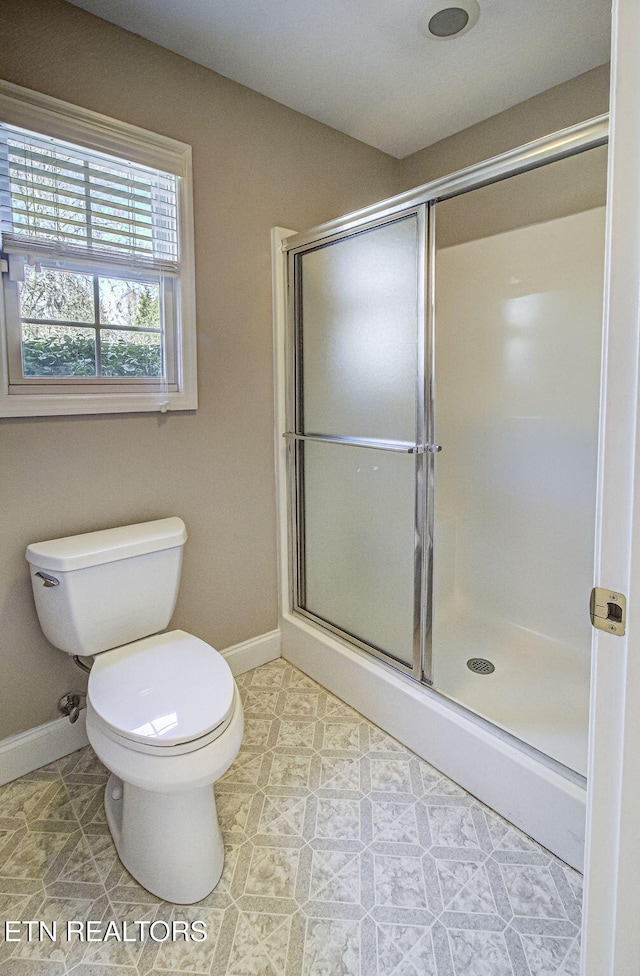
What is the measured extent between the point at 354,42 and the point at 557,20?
637mm

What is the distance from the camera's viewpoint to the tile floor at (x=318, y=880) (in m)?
1.19

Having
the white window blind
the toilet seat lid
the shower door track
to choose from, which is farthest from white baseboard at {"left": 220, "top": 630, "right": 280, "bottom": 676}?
the white window blind

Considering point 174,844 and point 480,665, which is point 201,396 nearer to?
point 174,844

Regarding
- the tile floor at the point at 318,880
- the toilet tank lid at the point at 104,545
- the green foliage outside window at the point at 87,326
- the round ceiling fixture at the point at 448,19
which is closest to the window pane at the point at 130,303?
the green foliage outside window at the point at 87,326

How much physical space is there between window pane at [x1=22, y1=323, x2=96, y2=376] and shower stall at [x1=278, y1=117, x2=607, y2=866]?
792 millimetres

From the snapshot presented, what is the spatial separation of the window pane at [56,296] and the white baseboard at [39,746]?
1.33 metres

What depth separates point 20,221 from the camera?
157 centimetres

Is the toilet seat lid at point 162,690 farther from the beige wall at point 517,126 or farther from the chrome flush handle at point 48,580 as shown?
the beige wall at point 517,126

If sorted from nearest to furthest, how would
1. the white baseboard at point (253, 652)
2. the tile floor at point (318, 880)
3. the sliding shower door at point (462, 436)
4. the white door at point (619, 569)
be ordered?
1. the white door at point (619, 569)
2. the tile floor at point (318, 880)
3. the sliding shower door at point (462, 436)
4. the white baseboard at point (253, 652)

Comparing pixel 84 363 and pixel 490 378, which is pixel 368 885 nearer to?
pixel 84 363

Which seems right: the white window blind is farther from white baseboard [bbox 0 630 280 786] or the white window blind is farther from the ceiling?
white baseboard [bbox 0 630 280 786]

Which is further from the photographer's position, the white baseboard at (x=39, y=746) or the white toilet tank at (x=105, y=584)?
the white baseboard at (x=39, y=746)

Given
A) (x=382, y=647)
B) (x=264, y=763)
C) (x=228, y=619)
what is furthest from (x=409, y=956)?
(x=228, y=619)

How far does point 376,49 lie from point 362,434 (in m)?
1.29
